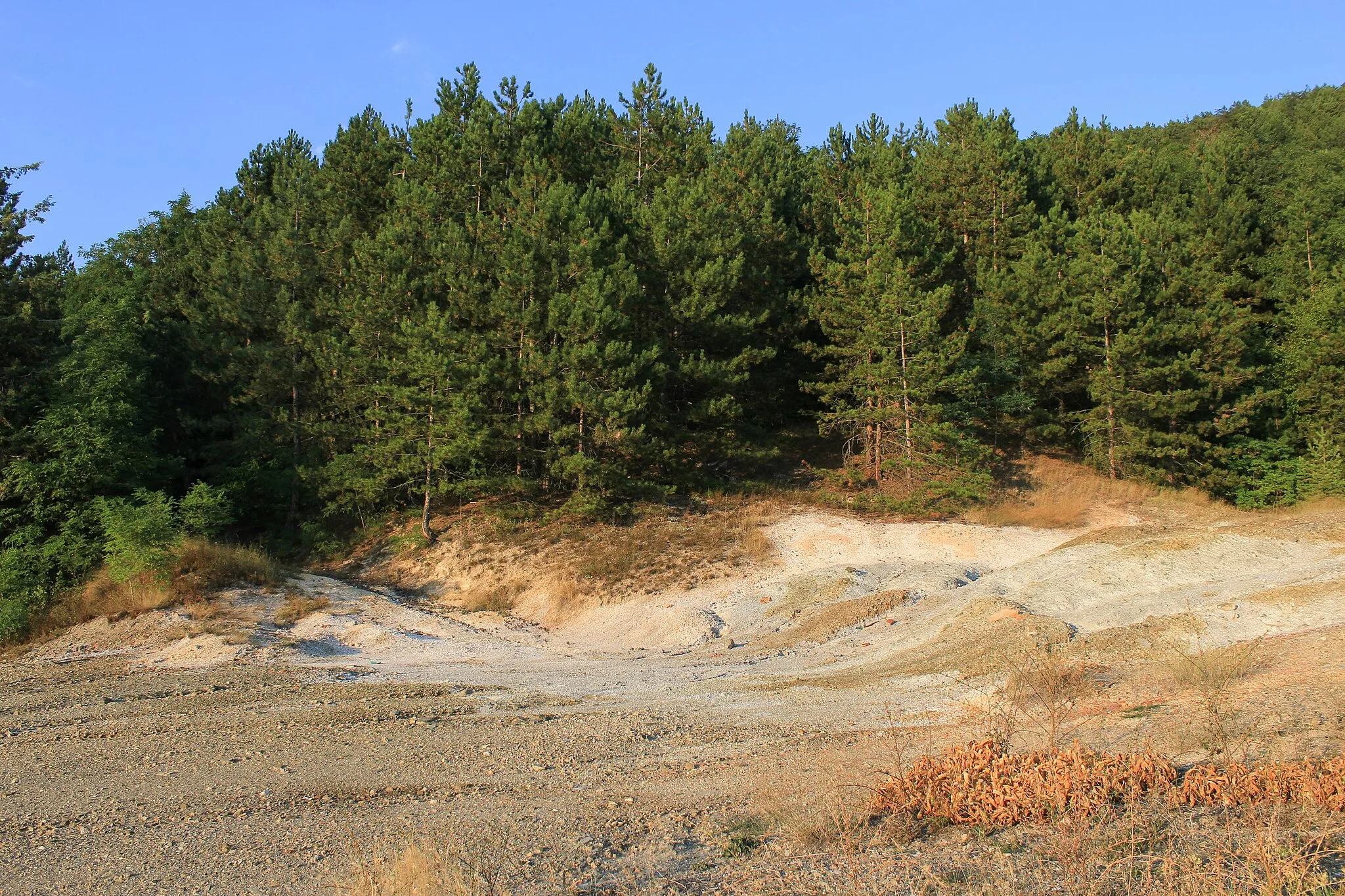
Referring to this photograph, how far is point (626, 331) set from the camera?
29.4m

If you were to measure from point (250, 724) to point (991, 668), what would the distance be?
33.8 feet

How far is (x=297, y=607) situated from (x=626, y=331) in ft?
42.3

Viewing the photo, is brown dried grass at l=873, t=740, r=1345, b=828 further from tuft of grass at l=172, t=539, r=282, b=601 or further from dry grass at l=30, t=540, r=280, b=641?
tuft of grass at l=172, t=539, r=282, b=601

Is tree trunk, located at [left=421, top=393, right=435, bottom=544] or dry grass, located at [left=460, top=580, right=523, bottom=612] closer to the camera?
dry grass, located at [left=460, top=580, right=523, bottom=612]

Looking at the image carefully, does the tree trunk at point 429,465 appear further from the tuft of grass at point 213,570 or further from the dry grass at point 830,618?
the dry grass at point 830,618

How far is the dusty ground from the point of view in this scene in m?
7.71

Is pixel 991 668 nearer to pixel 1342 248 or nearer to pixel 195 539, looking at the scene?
pixel 195 539

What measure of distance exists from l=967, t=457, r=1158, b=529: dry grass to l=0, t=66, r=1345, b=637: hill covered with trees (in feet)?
3.34

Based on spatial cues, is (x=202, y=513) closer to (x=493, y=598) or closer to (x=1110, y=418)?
(x=493, y=598)

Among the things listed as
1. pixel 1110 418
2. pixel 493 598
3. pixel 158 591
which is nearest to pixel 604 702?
pixel 493 598

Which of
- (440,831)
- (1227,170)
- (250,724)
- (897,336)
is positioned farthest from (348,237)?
(1227,170)

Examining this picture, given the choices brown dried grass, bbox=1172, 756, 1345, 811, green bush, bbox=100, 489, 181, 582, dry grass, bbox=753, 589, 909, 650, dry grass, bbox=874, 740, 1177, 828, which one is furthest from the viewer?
green bush, bbox=100, 489, 181, 582

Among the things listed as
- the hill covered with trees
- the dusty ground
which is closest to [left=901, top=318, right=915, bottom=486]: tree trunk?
the hill covered with trees

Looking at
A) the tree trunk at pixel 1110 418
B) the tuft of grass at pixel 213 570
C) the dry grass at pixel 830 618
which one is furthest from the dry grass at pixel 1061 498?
the tuft of grass at pixel 213 570
